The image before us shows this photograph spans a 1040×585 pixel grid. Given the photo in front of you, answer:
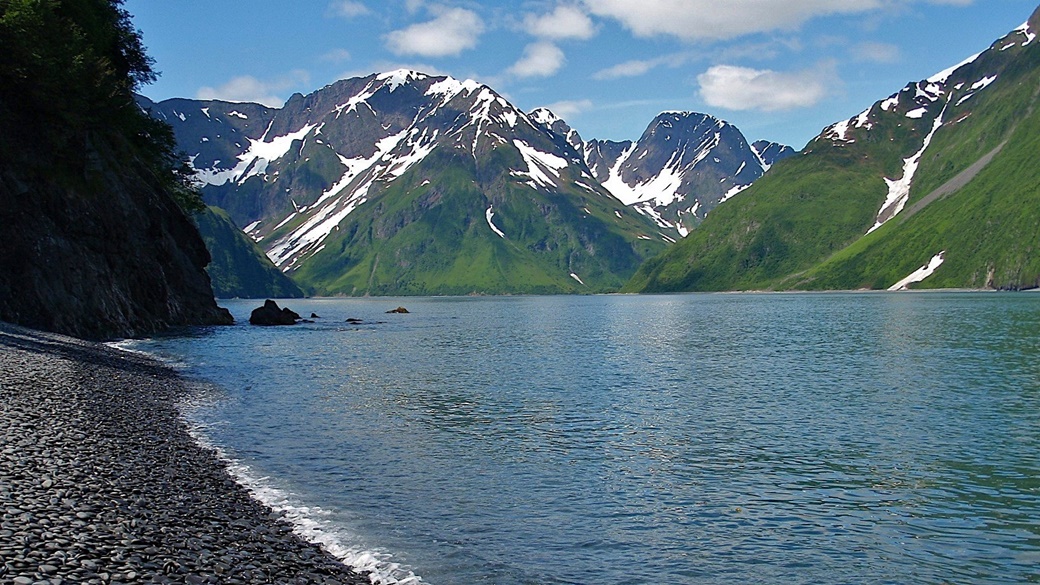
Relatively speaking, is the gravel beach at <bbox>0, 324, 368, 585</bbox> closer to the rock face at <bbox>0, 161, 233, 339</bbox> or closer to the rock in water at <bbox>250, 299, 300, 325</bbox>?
the rock face at <bbox>0, 161, 233, 339</bbox>

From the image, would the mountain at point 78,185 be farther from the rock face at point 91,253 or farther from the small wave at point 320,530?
the small wave at point 320,530

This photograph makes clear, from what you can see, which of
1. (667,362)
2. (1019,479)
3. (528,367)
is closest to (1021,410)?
(1019,479)

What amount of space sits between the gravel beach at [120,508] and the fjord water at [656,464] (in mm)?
2309

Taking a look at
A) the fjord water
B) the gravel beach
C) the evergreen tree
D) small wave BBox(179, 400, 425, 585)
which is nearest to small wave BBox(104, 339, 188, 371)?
the fjord water

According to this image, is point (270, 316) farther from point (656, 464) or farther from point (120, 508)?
point (120, 508)

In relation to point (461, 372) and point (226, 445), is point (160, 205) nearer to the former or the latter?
point (461, 372)

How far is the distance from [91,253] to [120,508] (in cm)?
7412

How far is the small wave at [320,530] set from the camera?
21.2 metres

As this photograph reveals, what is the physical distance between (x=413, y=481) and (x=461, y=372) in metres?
42.3

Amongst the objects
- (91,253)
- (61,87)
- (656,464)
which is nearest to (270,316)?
(91,253)

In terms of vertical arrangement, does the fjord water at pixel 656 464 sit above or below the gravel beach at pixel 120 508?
below

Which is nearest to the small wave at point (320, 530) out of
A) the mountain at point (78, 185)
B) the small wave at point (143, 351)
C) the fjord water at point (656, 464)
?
the fjord water at point (656, 464)

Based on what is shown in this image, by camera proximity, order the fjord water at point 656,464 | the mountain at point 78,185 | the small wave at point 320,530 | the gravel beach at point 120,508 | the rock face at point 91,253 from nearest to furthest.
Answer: the gravel beach at point 120,508
the small wave at point 320,530
the fjord water at point 656,464
the rock face at point 91,253
the mountain at point 78,185

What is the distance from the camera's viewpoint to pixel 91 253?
85.2m
